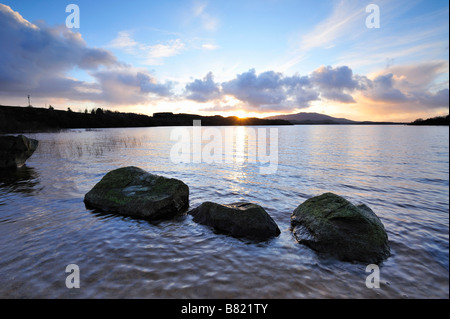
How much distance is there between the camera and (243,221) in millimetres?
8781

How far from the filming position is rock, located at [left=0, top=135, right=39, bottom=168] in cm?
2122

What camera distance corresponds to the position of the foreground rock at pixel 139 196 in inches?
409

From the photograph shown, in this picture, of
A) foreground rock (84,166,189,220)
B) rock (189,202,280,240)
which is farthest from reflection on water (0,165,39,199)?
rock (189,202,280,240)

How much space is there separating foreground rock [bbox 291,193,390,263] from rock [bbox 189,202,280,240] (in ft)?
3.82

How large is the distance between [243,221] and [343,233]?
3396 millimetres

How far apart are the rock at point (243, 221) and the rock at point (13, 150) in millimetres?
22317

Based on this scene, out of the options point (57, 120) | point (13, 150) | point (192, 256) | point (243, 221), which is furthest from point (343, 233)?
point (57, 120)

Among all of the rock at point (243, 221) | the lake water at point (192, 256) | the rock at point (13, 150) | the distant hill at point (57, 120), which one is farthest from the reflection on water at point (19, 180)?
the distant hill at point (57, 120)

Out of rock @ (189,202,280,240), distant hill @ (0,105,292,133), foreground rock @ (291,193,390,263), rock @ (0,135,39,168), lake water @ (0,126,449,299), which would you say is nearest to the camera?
lake water @ (0,126,449,299)

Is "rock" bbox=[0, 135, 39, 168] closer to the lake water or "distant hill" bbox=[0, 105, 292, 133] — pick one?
the lake water

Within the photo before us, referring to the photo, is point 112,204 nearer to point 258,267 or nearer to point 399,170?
point 258,267

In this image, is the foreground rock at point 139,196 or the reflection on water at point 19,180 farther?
the reflection on water at point 19,180

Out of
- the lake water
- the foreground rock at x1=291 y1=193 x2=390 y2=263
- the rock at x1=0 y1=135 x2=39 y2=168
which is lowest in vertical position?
the lake water

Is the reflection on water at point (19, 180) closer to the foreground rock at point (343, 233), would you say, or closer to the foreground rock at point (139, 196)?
the foreground rock at point (139, 196)
